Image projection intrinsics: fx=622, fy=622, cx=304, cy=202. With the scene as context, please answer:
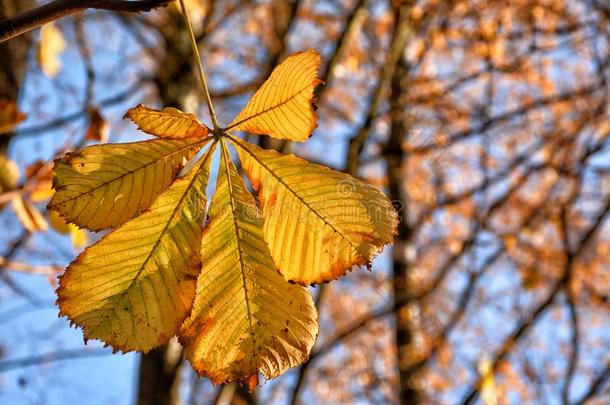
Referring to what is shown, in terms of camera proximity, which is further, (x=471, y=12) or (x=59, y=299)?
(x=471, y=12)

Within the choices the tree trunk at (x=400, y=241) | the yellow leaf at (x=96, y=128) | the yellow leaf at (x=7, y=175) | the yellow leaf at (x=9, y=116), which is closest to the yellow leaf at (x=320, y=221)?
the yellow leaf at (x=9, y=116)

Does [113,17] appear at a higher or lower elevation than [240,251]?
higher

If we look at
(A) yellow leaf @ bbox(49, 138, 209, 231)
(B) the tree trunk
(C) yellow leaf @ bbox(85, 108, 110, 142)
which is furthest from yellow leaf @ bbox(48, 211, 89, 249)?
(B) the tree trunk

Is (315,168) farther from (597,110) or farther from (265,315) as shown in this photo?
(597,110)

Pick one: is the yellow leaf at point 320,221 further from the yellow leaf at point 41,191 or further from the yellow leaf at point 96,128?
the yellow leaf at point 41,191

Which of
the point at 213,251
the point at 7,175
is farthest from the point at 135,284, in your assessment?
the point at 7,175

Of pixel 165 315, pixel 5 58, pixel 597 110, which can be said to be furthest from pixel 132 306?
pixel 597 110

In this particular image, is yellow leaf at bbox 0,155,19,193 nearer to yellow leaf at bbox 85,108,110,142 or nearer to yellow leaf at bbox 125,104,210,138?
yellow leaf at bbox 85,108,110,142

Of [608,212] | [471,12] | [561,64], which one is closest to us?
[608,212]
